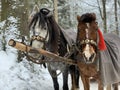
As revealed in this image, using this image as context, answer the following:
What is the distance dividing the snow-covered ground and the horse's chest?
191cm

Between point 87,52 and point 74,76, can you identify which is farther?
point 74,76

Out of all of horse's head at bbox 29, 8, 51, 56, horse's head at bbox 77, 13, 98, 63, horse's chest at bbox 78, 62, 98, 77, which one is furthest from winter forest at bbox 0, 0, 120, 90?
horse's head at bbox 77, 13, 98, 63

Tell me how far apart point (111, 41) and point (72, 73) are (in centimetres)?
113

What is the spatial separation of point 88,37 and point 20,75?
285cm

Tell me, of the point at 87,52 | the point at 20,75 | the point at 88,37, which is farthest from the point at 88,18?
the point at 20,75

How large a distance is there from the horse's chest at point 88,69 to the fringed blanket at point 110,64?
0.13m

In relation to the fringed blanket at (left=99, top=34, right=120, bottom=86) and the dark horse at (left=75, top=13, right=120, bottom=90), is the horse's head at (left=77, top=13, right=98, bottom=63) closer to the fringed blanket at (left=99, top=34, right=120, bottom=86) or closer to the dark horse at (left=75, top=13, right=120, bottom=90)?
the dark horse at (left=75, top=13, right=120, bottom=90)

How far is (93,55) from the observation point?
5520mm

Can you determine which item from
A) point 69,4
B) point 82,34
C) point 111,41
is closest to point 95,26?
point 82,34

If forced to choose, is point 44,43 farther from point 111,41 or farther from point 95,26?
point 111,41

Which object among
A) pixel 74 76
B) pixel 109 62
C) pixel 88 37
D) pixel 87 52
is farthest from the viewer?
pixel 74 76

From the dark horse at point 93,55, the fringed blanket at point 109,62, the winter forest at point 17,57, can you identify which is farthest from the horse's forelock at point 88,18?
the winter forest at point 17,57

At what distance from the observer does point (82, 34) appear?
18.6 feet

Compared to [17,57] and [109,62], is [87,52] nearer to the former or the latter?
[109,62]
